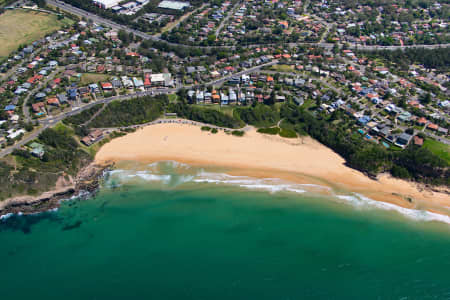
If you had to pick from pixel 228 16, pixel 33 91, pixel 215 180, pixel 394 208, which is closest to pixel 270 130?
pixel 215 180

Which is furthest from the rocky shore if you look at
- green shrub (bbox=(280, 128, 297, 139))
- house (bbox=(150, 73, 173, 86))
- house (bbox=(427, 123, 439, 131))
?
house (bbox=(427, 123, 439, 131))

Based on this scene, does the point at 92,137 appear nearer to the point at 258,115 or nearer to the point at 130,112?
the point at 130,112

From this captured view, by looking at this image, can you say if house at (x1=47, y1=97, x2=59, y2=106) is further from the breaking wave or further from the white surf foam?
the white surf foam

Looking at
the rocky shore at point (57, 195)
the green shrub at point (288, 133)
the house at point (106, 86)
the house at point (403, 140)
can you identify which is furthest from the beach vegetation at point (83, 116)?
the house at point (403, 140)

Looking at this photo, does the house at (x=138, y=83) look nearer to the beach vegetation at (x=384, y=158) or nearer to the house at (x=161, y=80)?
the house at (x=161, y=80)

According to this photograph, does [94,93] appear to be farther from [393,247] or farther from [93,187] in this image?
[393,247]

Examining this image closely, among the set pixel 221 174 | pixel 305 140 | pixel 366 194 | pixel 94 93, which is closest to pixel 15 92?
pixel 94 93
